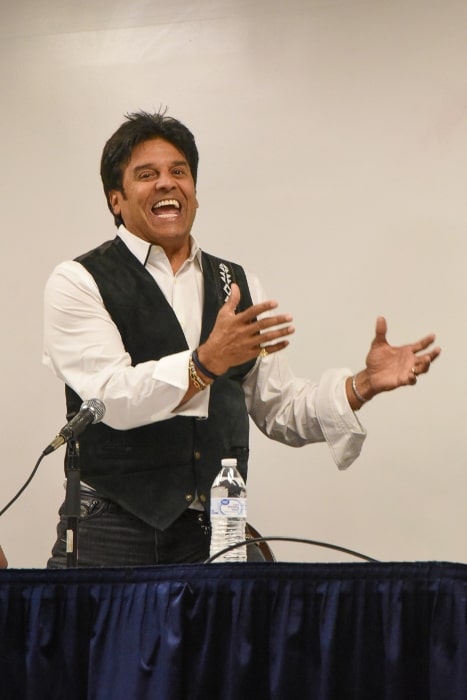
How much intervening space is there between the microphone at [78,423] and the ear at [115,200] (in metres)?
0.98

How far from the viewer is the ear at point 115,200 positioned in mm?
2971

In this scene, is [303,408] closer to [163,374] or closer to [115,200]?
[163,374]

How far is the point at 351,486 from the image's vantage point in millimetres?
3479

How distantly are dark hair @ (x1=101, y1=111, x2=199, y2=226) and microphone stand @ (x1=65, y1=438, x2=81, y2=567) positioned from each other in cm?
106

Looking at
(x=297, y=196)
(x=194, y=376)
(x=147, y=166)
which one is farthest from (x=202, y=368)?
(x=297, y=196)

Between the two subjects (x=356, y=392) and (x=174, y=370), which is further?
(x=356, y=392)

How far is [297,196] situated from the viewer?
11.7 ft

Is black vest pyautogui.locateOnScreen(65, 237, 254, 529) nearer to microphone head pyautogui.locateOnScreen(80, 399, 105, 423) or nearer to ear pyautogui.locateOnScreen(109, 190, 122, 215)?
ear pyautogui.locateOnScreen(109, 190, 122, 215)

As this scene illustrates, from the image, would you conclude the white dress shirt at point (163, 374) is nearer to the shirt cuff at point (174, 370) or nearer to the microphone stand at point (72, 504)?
the shirt cuff at point (174, 370)

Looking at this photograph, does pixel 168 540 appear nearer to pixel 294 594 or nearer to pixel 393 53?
pixel 294 594

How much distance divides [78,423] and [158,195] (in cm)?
97

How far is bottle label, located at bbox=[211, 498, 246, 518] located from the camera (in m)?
2.36

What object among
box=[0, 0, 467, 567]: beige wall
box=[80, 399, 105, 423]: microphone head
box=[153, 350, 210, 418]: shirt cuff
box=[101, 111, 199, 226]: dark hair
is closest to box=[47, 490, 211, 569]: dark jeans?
box=[153, 350, 210, 418]: shirt cuff

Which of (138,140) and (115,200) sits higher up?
(138,140)
